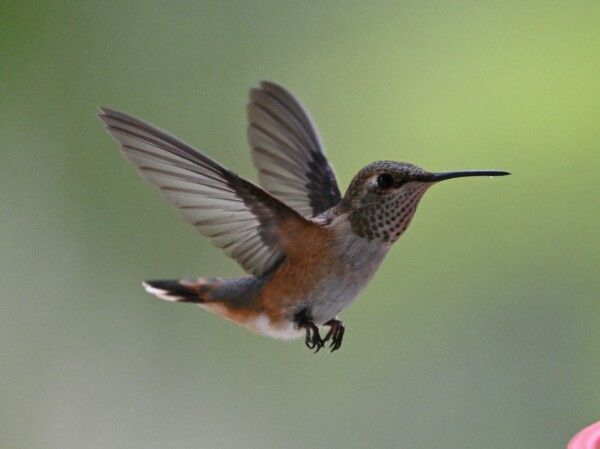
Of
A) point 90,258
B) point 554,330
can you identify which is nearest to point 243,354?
point 90,258

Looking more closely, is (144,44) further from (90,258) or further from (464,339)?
(464,339)

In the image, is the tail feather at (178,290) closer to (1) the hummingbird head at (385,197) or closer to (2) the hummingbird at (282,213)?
(2) the hummingbird at (282,213)

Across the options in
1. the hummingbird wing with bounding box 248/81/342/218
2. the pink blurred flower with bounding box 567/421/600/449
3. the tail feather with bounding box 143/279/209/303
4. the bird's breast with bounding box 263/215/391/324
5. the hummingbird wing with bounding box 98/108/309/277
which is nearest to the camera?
the pink blurred flower with bounding box 567/421/600/449

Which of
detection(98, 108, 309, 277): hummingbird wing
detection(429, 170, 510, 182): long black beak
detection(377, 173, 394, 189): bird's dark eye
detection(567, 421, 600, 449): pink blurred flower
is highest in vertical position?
detection(98, 108, 309, 277): hummingbird wing

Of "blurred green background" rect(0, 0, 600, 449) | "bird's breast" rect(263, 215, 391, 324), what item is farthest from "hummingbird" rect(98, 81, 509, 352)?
"blurred green background" rect(0, 0, 600, 449)

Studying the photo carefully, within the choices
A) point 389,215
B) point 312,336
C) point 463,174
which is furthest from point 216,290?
point 463,174

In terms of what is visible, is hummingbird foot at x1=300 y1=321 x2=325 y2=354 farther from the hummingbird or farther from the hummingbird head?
the hummingbird head

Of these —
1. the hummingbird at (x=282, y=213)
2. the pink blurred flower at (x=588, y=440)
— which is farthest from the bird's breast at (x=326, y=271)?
the pink blurred flower at (x=588, y=440)
